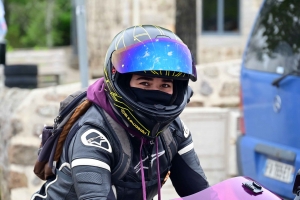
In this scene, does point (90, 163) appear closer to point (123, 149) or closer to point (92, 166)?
point (92, 166)

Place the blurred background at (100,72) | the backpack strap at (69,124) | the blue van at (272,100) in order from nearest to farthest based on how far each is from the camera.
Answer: the backpack strap at (69,124)
the blue van at (272,100)
the blurred background at (100,72)

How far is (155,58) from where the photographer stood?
2719 mm

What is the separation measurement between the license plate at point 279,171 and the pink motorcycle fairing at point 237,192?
262 centimetres

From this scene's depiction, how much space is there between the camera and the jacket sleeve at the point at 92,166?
2.67m

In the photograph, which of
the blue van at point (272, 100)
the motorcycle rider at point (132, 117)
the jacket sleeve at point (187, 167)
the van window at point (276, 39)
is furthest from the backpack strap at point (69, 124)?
the van window at point (276, 39)

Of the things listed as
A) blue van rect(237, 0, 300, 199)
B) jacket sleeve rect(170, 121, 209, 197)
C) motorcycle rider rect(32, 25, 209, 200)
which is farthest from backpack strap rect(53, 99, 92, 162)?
blue van rect(237, 0, 300, 199)

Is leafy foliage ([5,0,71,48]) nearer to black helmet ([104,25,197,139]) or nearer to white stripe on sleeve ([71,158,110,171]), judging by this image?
black helmet ([104,25,197,139])

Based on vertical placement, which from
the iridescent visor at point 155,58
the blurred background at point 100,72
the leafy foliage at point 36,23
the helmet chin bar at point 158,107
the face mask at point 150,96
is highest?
the iridescent visor at point 155,58

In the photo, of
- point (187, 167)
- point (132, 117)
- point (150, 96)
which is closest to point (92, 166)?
point (132, 117)

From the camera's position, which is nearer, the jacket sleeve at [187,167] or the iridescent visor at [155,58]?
the iridescent visor at [155,58]

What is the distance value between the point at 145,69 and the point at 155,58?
58 millimetres

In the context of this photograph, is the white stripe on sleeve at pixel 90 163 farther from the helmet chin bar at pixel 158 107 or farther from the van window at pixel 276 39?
the van window at pixel 276 39

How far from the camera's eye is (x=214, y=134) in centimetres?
726

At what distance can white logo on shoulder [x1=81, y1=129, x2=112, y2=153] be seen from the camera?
2.74m
